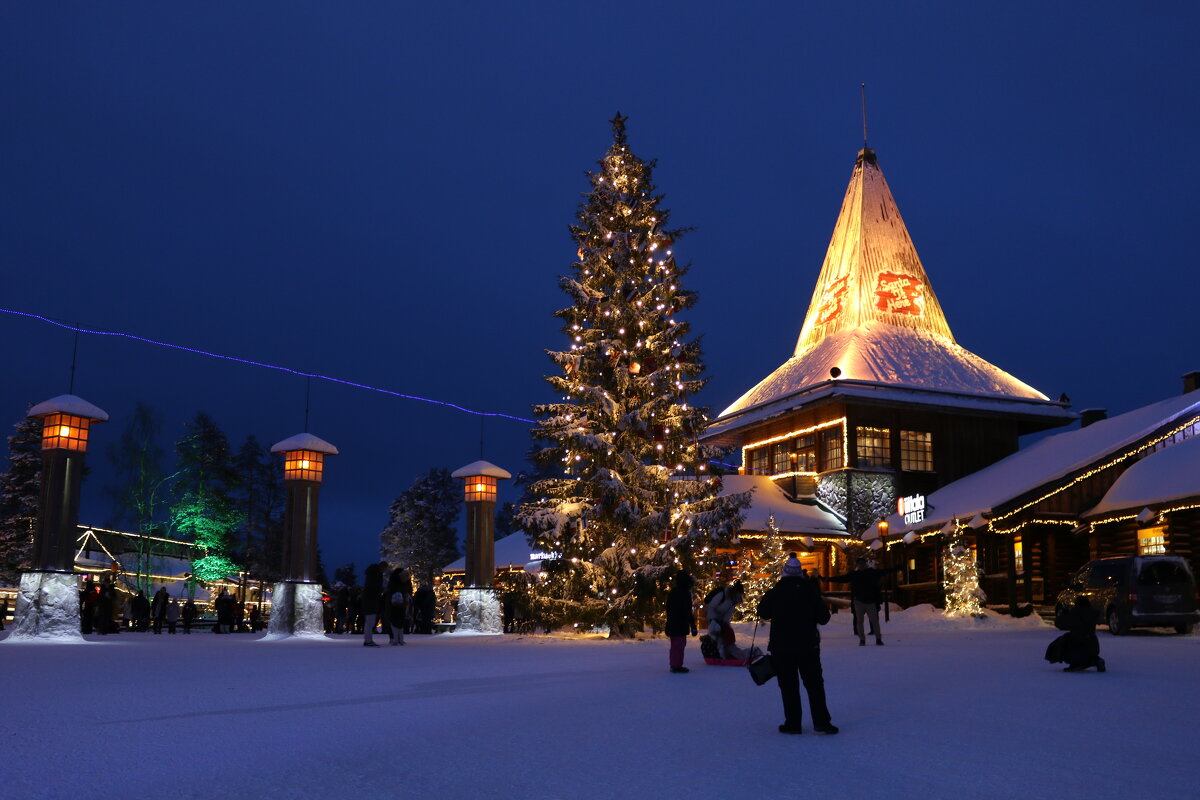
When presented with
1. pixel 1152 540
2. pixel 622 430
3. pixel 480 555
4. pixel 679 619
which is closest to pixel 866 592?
pixel 622 430

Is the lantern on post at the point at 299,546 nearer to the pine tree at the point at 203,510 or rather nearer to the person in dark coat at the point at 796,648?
the person in dark coat at the point at 796,648

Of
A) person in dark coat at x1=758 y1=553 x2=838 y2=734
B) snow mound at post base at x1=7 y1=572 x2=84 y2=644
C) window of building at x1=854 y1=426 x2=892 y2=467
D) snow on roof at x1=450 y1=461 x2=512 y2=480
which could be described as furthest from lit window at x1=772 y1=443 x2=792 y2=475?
person in dark coat at x1=758 y1=553 x2=838 y2=734

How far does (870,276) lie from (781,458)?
7.73 m

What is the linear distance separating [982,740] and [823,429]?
3107 centimetres

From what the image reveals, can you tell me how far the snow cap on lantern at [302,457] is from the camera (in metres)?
24.7

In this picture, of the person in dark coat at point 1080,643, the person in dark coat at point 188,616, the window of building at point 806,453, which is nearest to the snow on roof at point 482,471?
the person in dark coat at point 188,616

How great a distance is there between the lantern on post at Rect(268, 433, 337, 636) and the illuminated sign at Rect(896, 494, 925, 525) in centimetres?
1781

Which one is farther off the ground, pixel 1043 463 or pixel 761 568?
Answer: pixel 1043 463

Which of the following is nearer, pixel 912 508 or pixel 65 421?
pixel 65 421

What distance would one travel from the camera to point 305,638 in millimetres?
23953

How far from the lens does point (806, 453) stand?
39594 mm

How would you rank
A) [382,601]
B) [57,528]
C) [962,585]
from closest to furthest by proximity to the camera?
1. [57,528]
2. [382,601]
3. [962,585]

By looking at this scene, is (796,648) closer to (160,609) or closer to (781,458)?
(160,609)

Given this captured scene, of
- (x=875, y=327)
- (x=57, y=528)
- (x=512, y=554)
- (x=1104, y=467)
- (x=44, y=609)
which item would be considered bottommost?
(x=44, y=609)
